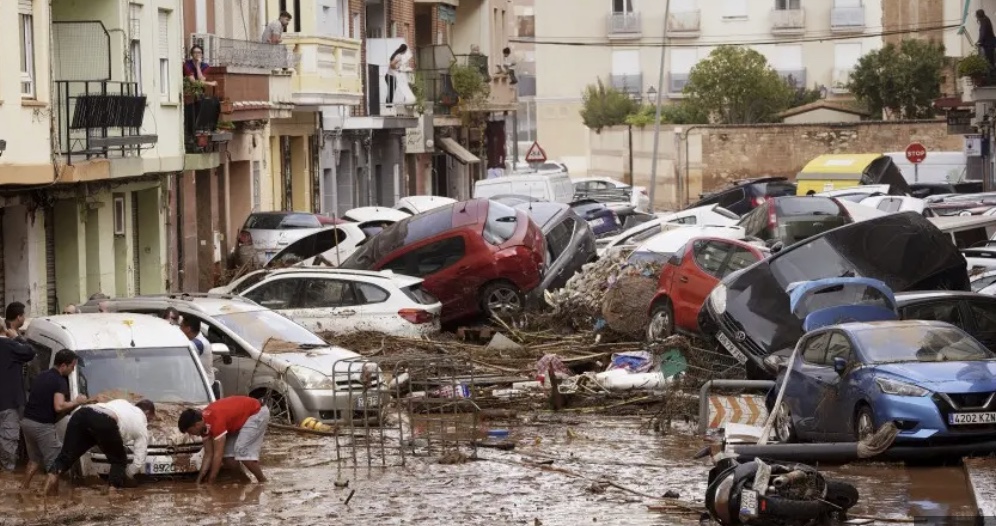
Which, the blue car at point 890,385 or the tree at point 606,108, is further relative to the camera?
the tree at point 606,108

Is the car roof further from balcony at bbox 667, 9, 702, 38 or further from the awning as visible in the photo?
balcony at bbox 667, 9, 702, 38

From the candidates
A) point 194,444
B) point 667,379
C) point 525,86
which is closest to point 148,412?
point 194,444

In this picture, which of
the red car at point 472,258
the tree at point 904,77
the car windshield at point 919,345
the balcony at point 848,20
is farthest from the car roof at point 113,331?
the balcony at point 848,20

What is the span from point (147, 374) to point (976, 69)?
29.2 metres

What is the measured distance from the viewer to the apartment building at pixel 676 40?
320 feet

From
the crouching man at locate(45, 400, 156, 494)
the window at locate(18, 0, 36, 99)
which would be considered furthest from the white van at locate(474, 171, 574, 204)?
the crouching man at locate(45, 400, 156, 494)

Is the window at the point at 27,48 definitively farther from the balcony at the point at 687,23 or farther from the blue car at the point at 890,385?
the balcony at the point at 687,23

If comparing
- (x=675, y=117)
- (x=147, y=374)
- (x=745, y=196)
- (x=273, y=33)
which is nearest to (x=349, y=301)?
(x=147, y=374)

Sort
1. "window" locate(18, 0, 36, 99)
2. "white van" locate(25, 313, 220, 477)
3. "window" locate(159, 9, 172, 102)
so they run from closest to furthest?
1. "white van" locate(25, 313, 220, 477)
2. "window" locate(18, 0, 36, 99)
3. "window" locate(159, 9, 172, 102)

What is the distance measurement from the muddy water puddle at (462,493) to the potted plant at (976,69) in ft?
86.6

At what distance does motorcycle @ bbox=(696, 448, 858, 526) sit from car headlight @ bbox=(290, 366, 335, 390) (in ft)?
24.4

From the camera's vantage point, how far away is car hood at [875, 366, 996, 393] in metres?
16.6

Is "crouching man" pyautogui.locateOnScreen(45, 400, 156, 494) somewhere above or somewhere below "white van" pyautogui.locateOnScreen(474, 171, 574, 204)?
below

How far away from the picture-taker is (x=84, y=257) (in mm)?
30203
